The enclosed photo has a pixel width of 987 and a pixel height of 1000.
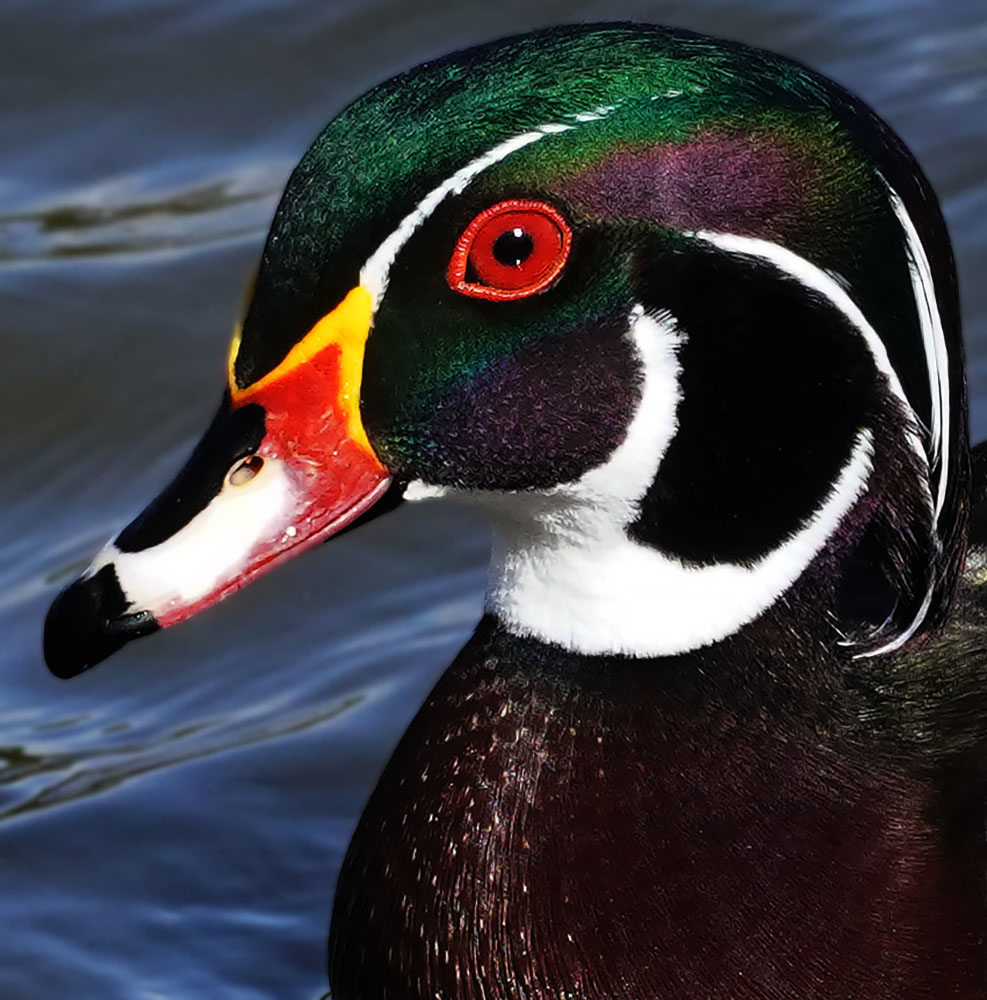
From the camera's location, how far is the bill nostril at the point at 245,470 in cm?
311

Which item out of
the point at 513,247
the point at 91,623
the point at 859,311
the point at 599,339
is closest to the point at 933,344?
the point at 859,311

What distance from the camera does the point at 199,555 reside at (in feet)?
10.1

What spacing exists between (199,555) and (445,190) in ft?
1.82

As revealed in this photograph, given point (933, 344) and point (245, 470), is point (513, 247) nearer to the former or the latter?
point (245, 470)

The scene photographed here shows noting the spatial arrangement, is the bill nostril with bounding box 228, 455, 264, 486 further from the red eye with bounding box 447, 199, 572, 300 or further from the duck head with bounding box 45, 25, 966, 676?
the red eye with bounding box 447, 199, 572, 300

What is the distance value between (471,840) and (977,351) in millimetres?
2869

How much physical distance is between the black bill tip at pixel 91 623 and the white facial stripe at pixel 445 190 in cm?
52

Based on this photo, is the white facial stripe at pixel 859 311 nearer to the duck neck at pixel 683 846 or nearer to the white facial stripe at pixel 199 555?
the duck neck at pixel 683 846

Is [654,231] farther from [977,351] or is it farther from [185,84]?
[185,84]

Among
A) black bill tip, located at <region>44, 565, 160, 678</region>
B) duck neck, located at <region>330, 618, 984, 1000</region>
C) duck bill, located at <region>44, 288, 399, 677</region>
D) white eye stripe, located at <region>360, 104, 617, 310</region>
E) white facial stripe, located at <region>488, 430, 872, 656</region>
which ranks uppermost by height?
white eye stripe, located at <region>360, 104, 617, 310</region>

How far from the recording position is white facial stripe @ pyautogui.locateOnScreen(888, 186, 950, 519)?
3121 mm

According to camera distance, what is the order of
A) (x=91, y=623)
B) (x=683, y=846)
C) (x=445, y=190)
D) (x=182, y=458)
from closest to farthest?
(x=445, y=190)
(x=91, y=623)
(x=683, y=846)
(x=182, y=458)

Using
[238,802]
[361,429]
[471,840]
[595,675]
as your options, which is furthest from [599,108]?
[238,802]

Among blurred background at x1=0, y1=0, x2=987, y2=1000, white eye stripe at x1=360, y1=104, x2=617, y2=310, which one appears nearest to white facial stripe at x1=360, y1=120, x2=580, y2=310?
white eye stripe at x1=360, y1=104, x2=617, y2=310
